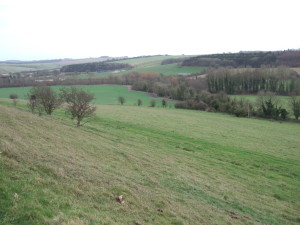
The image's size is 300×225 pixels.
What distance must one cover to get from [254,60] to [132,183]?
461 ft

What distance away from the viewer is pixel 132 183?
46.6 ft

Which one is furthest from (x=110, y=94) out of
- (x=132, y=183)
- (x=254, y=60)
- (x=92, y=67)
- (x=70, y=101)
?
(x=132, y=183)

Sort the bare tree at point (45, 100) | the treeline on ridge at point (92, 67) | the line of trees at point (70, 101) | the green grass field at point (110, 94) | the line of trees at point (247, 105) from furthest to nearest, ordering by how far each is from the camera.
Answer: the treeline on ridge at point (92, 67) → the green grass field at point (110, 94) → the line of trees at point (247, 105) → the bare tree at point (45, 100) → the line of trees at point (70, 101)

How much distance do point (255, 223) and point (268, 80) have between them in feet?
339

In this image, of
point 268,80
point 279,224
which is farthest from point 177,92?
point 279,224

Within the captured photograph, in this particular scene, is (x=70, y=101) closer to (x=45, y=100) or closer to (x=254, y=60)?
(x=45, y=100)

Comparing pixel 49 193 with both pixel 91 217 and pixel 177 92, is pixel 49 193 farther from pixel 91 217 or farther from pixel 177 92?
pixel 177 92

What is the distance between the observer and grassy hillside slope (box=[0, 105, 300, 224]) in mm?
9781

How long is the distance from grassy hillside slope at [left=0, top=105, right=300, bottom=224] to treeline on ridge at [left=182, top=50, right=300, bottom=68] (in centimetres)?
11829

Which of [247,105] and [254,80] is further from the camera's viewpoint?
[254,80]

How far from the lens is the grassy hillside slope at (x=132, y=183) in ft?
32.1

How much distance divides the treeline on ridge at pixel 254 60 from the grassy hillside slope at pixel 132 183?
118m

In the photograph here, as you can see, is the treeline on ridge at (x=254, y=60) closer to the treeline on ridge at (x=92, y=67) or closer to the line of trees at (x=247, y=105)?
the line of trees at (x=247, y=105)

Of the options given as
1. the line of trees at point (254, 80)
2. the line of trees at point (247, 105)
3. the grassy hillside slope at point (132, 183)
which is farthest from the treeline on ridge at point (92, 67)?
the grassy hillside slope at point (132, 183)
